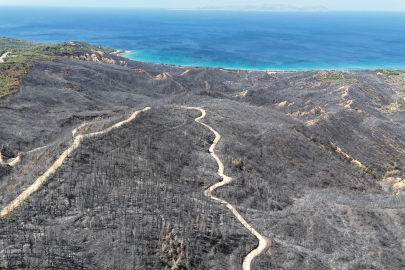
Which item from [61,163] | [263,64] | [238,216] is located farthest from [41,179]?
[263,64]

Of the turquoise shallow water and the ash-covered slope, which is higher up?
the turquoise shallow water

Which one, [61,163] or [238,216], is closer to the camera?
[61,163]

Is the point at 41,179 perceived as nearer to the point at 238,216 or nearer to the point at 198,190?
the point at 198,190

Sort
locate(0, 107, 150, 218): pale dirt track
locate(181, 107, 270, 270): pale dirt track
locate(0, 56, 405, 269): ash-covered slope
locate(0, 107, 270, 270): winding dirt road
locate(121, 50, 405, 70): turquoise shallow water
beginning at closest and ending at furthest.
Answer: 1. locate(0, 56, 405, 269): ash-covered slope
2. locate(0, 107, 150, 218): pale dirt track
3. locate(0, 107, 270, 270): winding dirt road
4. locate(181, 107, 270, 270): pale dirt track
5. locate(121, 50, 405, 70): turquoise shallow water

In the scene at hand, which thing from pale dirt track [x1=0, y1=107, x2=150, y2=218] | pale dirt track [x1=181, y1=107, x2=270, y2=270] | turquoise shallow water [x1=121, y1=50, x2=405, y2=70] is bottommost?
pale dirt track [x1=181, y1=107, x2=270, y2=270]

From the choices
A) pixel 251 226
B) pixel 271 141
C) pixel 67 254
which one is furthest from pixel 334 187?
pixel 67 254

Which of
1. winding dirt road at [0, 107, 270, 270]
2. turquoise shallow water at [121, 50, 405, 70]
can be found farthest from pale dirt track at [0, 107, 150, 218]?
turquoise shallow water at [121, 50, 405, 70]

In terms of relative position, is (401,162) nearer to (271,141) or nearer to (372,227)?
(271,141)

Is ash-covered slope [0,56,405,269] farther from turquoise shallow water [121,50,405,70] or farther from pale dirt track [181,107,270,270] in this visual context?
turquoise shallow water [121,50,405,70]
